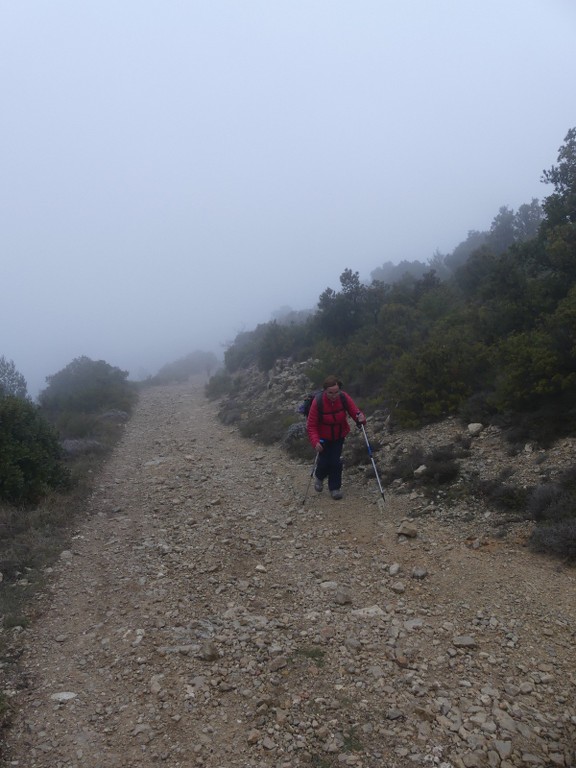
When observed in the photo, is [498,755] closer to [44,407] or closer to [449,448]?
[449,448]

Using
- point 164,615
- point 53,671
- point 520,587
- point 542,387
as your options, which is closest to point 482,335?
point 542,387

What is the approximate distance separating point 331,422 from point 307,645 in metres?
3.86

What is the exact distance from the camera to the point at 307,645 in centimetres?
468

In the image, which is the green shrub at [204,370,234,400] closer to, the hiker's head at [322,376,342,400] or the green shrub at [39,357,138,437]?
the green shrub at [39,357,138,437]

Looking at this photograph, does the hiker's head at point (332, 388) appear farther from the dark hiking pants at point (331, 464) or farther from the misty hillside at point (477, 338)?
the misty hillside at point (477, 338)

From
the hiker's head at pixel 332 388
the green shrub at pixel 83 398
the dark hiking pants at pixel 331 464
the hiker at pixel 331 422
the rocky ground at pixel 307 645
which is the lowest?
the rocky ground at pixel 307 645

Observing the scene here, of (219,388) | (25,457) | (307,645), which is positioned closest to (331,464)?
(307,645)

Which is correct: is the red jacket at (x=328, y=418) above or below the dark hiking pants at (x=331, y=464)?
above

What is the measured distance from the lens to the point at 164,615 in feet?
17.6

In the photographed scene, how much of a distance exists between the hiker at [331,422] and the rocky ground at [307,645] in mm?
767

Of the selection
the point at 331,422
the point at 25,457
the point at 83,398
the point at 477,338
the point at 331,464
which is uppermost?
the point at 83,398

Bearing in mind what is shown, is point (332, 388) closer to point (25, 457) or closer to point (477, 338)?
point (477, 338)

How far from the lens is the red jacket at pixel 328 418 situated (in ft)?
26.4

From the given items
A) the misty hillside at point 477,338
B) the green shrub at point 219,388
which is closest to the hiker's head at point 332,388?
the misty hillside at point 477,338
